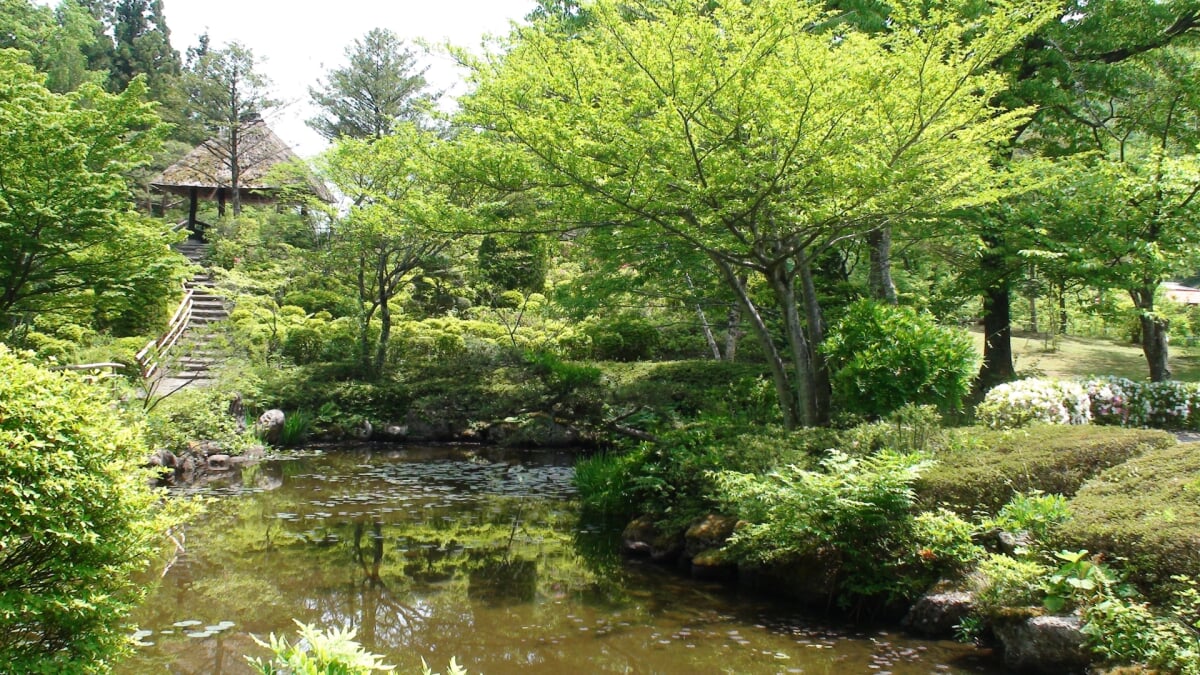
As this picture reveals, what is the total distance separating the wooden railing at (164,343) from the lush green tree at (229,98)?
24.3 feet

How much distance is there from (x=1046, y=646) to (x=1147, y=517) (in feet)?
3.17

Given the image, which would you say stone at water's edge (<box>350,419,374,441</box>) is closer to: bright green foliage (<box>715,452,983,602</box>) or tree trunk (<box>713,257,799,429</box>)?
tree trunk (<box>713,257,799,429</box>)

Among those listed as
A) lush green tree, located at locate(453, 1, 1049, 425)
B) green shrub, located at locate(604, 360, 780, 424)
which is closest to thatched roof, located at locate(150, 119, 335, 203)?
green shrub, located at locate(604, 360, 780, 424)

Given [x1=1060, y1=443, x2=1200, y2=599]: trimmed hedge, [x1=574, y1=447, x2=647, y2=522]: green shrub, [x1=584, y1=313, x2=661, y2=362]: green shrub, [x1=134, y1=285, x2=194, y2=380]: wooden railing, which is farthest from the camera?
[x1=584, y1=313, x2=661, y2=362]: green shrub

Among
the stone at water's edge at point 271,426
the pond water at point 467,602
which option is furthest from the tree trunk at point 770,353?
the stone at water's edge at point 271,426

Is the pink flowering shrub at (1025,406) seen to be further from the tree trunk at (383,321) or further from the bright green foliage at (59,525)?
the tree trunk at (383,321)

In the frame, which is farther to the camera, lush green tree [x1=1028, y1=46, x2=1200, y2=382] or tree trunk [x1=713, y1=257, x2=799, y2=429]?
lush green tree [x1=1028, y1=46, x2=1200, y2=382]

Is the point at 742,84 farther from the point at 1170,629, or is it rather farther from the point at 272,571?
the point at 272,571

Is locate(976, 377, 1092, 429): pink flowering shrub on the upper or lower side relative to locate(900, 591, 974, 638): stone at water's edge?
upper

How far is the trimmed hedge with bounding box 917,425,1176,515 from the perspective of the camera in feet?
18.1

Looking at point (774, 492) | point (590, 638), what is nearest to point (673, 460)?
point (774, 492)

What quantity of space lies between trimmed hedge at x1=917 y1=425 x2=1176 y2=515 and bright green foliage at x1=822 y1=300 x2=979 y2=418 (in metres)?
1.78

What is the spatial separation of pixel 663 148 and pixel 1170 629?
5231 mm

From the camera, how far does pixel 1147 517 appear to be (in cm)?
442
